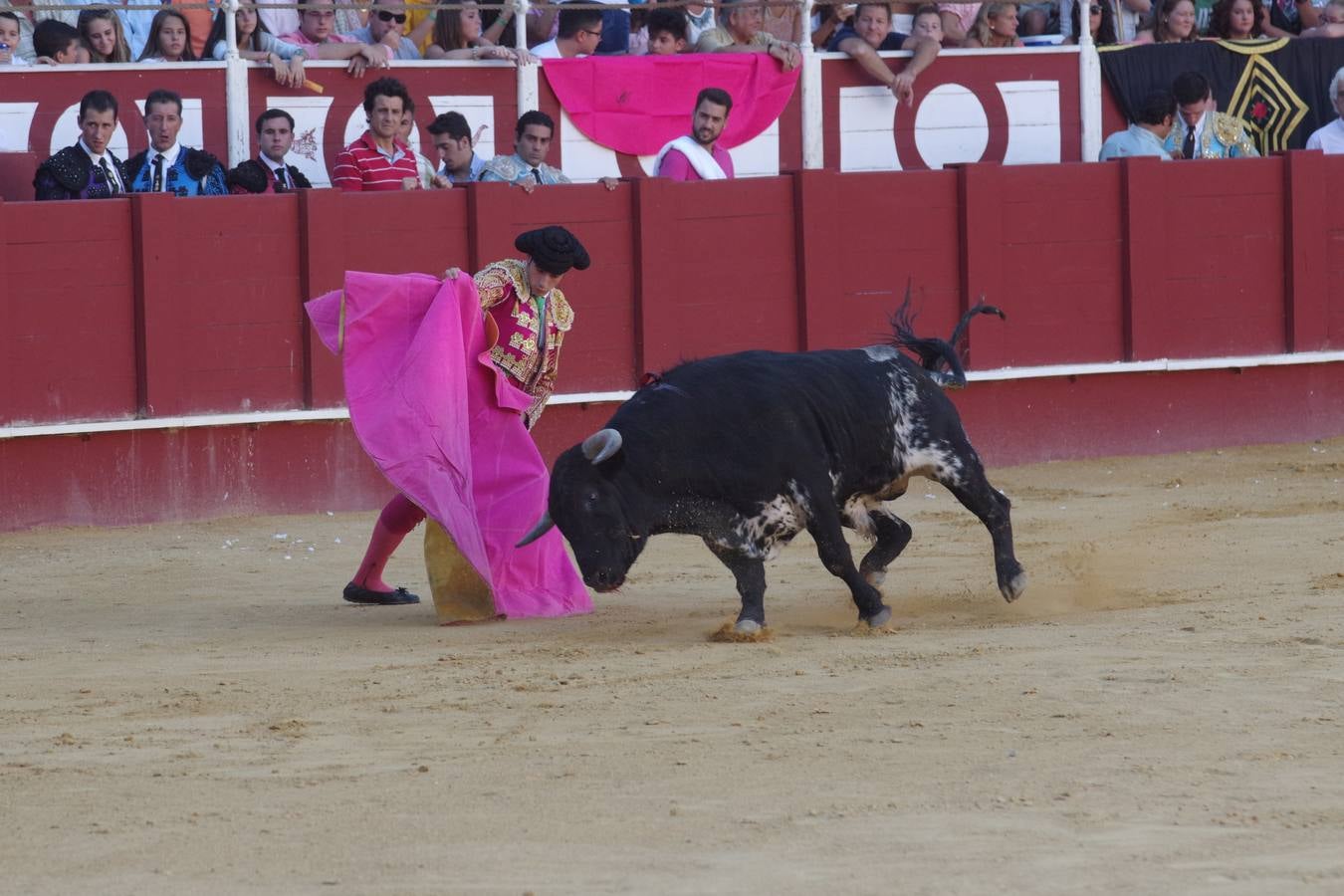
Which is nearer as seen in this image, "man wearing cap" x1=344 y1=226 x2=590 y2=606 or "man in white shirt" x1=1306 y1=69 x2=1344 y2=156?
"man wearing cap" x1=344 y1=226 x2=590 y2=606

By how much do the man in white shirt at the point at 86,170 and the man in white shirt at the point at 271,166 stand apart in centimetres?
46

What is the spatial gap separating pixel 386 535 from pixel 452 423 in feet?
1.48

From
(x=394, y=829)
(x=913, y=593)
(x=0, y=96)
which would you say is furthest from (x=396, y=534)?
(x=0, y=96)

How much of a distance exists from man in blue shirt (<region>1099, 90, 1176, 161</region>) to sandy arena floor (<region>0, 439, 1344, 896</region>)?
363 centimetres

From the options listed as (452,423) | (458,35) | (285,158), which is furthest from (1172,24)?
(452,423)

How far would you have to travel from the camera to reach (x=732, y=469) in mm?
5613

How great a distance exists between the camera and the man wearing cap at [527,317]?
604cm

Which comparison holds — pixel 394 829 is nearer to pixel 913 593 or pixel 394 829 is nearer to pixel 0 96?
pixel 913 593

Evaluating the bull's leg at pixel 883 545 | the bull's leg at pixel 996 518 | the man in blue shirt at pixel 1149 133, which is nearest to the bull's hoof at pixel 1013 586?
the bull's leg at pixel 996 518

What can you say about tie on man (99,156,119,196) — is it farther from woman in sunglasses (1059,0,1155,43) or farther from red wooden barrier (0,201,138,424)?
woman in sunglasses (1059,0,1155,43)

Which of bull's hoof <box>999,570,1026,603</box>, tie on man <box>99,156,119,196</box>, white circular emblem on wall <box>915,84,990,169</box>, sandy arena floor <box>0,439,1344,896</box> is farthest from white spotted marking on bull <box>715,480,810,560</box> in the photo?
white circular emblem on wall <box>915,84,990,169</box>

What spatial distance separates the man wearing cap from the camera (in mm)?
6043

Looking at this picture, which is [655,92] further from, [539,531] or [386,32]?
[539,531]

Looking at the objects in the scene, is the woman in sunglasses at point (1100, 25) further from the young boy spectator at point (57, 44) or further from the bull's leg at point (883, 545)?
the bull's leg at point (883, 545)
